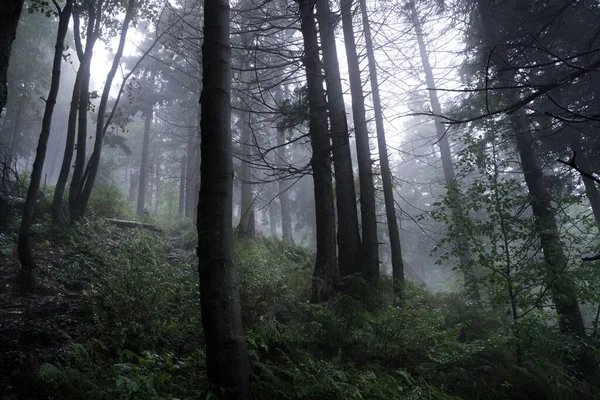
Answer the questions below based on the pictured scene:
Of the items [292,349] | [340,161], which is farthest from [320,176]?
[292,349]

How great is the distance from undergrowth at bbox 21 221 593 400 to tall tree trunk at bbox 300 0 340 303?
469mm

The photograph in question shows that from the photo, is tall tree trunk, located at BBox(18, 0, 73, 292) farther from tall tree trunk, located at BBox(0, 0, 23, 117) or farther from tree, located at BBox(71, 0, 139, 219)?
tall tree trunk, located at BBox(0, 0, 23, 117)

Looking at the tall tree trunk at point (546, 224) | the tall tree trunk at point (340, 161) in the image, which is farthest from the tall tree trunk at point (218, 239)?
the tall tree trunk at point (340, 161)

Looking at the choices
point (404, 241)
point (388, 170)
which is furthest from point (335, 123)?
point (404, 241)

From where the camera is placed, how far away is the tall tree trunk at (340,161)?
7289mm

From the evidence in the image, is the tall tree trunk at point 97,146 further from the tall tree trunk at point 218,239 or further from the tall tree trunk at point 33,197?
the tall tree trunk at point 218,239

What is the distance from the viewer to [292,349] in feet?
14.9

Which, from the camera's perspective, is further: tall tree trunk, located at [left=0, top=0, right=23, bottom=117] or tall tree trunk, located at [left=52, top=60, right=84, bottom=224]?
tall tree trunk, located at [left=52, top=60, right=84, bottom=224]

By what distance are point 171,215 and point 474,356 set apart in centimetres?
1990

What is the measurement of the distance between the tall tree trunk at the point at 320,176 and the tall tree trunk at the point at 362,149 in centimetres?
84

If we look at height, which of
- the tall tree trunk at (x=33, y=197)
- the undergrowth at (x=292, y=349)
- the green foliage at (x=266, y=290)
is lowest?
the undergrowth at (x=292, y=349)

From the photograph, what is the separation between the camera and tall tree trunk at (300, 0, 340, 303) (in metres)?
6.66

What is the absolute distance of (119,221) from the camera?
11.9 meters

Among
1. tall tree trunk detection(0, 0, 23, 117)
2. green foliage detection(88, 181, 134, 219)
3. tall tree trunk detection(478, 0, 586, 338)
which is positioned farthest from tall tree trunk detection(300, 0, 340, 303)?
green foliage detection(88, 181, 134, 219)
